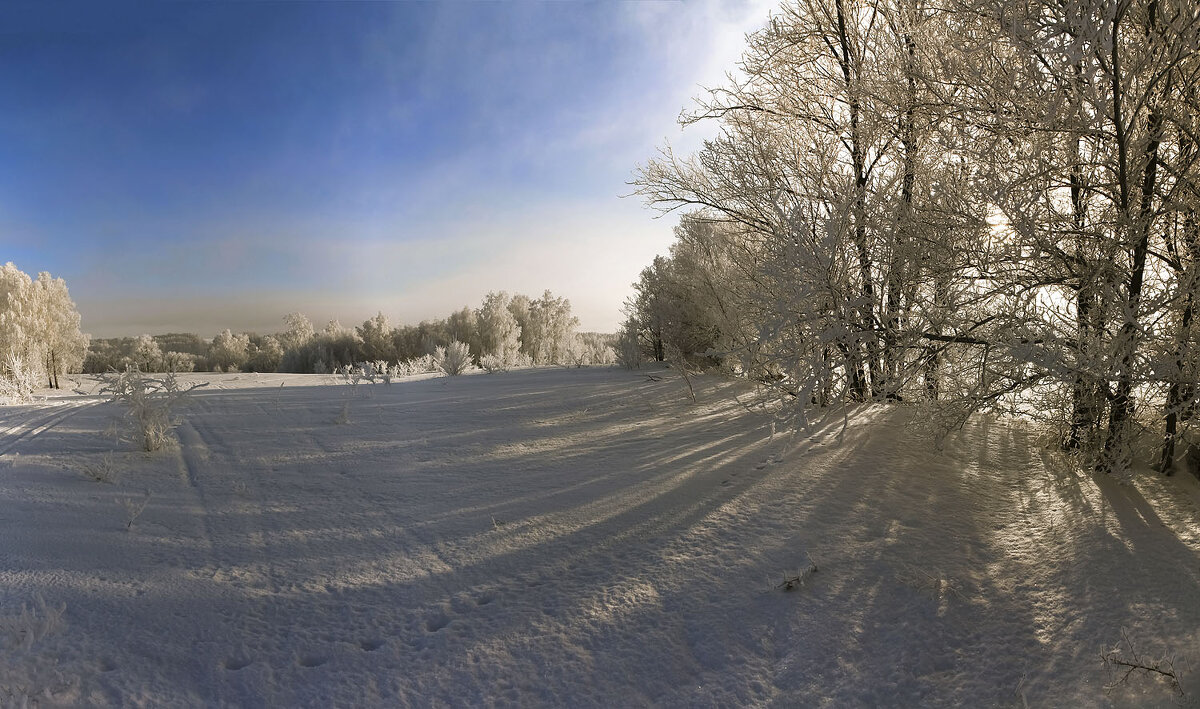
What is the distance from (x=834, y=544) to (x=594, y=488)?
1569 mm

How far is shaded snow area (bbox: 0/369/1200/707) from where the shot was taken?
6.53ft

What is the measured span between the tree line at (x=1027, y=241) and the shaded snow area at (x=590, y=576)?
665 millimetres

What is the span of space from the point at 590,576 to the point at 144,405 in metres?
4.05

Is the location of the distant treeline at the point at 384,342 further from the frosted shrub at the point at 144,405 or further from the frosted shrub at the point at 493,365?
the frosted shrub at the point at 144,405

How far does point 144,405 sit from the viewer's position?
4.54m

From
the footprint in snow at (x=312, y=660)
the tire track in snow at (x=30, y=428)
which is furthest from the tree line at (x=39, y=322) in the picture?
the footprint in snow at (x=312, y=660)

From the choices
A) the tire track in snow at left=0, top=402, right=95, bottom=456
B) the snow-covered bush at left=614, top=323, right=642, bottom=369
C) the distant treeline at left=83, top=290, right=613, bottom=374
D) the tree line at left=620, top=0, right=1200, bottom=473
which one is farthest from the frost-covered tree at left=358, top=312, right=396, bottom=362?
the tree line at left=620, top=0, right=1200, bottom=473

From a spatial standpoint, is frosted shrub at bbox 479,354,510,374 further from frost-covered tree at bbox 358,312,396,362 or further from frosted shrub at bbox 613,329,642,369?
frost-covered tree at bbox 358,312,396,362

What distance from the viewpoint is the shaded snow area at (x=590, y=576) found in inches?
78.4

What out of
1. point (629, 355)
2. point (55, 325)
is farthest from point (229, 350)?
point (629, 355)

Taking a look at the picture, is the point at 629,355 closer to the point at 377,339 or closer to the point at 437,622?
the point at 437,622

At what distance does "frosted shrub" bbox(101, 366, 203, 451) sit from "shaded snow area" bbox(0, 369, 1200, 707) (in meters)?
0.18

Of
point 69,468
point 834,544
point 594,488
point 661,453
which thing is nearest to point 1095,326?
point 834,544

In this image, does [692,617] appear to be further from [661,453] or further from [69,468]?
[69,468]
